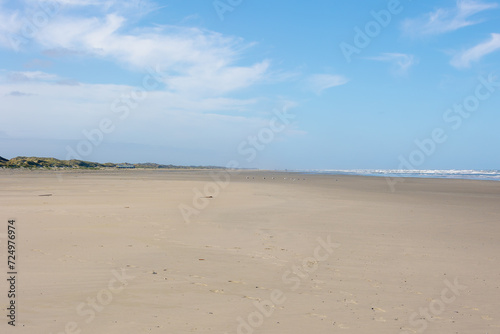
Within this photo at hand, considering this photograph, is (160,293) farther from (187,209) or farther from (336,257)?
(187,209)

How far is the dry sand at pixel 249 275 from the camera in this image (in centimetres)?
512

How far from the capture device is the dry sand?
5.12m

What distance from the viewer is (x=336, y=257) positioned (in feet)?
28.0

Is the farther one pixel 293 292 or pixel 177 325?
pixel 293 292

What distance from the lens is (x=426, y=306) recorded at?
5.76 metres

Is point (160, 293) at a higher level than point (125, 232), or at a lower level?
lower

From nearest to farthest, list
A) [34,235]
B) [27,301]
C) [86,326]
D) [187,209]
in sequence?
[86,326]
[27,301]
[34,235]
[187,209]

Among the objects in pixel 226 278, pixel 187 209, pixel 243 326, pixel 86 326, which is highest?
pixel 187 209

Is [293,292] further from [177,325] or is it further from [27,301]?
[27,301]

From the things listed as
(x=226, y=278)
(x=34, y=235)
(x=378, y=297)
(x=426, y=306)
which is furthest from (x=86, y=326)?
(x=34, y=235)

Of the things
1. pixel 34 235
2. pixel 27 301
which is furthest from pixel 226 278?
pixel 34 235

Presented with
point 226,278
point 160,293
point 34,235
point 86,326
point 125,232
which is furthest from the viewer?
point 125,232

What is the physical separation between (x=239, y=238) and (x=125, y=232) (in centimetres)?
328

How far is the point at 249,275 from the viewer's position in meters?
7.10
